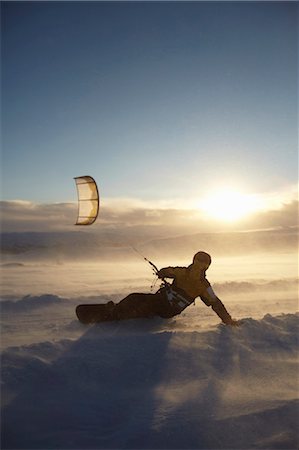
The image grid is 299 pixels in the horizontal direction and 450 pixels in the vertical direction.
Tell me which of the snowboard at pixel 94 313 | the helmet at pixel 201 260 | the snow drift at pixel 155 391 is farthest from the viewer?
the snowboard at pixel 94 313

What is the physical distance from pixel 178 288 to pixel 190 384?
8.42 ft

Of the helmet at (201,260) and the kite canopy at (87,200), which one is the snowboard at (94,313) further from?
the kite canopy at (87,200)

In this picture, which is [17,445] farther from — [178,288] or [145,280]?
[145,280]

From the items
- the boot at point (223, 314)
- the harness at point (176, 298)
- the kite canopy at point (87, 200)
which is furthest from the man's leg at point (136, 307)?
the kite canopy at point (87, 200)

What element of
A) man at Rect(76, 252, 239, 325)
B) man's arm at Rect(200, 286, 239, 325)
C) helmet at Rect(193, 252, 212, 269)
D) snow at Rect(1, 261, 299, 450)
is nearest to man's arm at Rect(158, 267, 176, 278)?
man at Rect(76, 252, 239, 325)

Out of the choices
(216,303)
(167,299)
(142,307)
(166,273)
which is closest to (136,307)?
(142,307)

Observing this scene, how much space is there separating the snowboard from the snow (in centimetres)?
16

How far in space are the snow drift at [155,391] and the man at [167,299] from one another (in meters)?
0.80

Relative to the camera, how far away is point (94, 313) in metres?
7.61

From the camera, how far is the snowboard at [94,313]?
24.5 feet

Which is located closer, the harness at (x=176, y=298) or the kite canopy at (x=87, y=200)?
the harness at (x=176, y=298)

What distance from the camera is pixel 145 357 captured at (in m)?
5.64

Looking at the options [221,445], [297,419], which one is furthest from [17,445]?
[297,419]

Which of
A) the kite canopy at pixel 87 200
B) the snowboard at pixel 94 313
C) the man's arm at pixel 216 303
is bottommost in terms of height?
the snowboard at pixel 94 313
